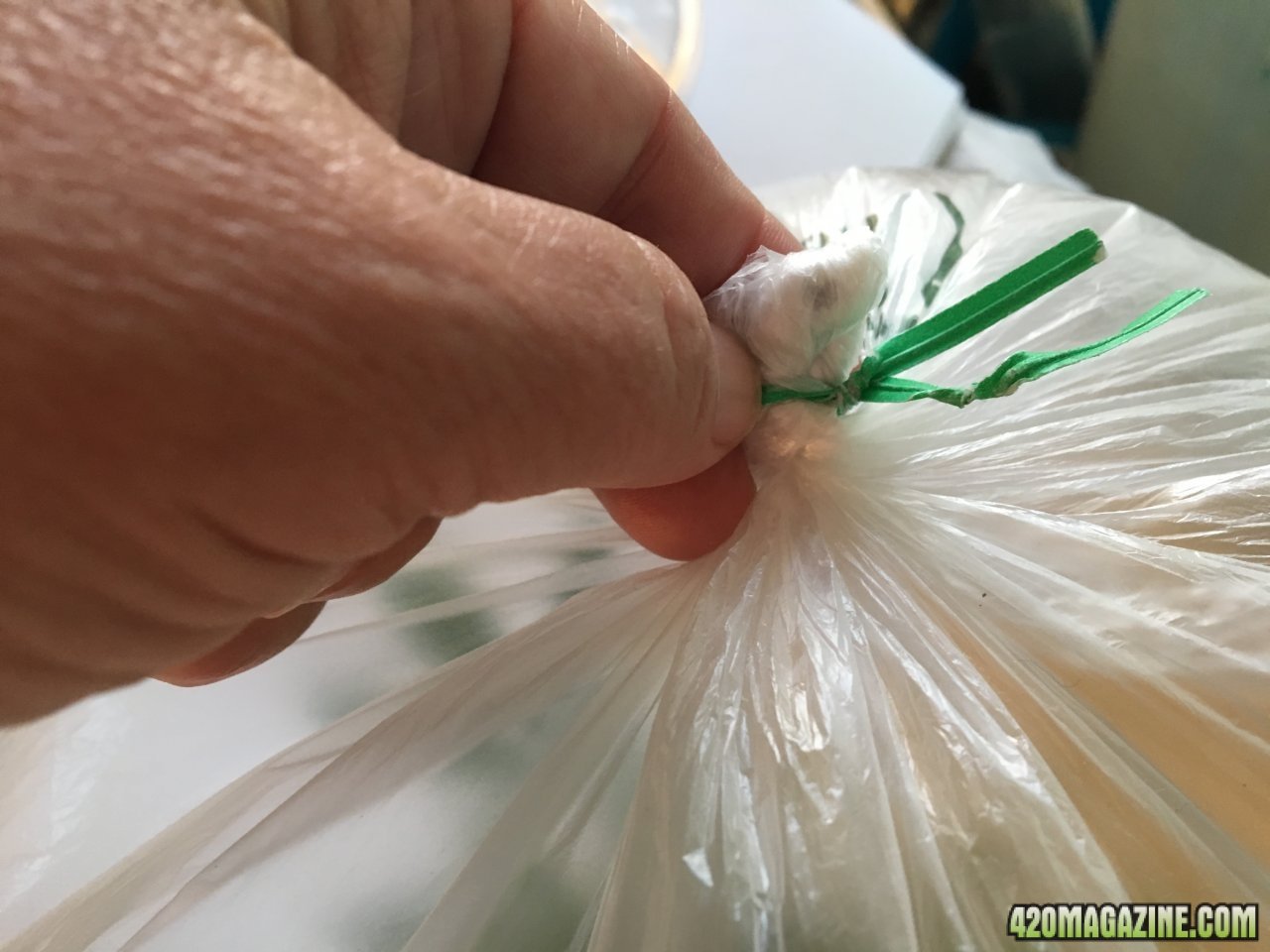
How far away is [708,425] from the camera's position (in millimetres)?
390

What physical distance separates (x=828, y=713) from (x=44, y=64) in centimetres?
32

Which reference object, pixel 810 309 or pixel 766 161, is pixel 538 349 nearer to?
pixel 810 309

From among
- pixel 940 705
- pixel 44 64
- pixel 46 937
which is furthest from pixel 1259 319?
pixel 46 937

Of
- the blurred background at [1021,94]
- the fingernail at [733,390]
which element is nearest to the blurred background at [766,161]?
the blurred background at [1021,94]

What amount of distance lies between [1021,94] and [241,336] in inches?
41.0

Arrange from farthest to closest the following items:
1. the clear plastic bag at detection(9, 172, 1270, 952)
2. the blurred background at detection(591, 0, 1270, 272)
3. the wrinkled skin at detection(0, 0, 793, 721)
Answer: the blurred background at detection(591, 0, 1270, 272)
the clear plastic bag at detection(9, 172, 1270, 952)
the wrinkled skin at detection(0, 0, 793, 721)

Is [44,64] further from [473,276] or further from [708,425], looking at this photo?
[708,425]

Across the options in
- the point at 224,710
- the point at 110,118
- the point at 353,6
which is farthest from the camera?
the point at 224,710

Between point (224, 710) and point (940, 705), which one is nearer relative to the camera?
point (940, 705)

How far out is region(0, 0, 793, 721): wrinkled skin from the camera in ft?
0.73

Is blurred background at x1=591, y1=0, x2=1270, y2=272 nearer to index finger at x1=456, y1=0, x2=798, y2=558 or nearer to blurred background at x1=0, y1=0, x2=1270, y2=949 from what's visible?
blurred background at x1=0, y1=0, x2=1270, y2=949

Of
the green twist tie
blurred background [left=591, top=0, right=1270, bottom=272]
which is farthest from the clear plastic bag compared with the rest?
blurred background [left=591, top=0, right=1270, bottom=272]

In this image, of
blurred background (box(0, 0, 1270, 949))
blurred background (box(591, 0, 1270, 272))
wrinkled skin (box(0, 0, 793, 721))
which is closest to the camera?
wrinkled skin (box(0, 0, 793, 721))

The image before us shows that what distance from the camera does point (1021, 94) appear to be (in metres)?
1.05
